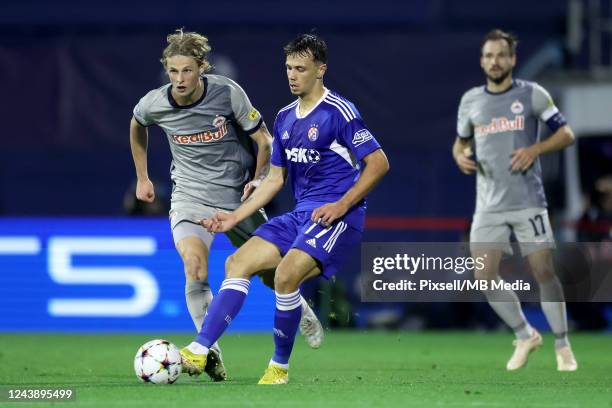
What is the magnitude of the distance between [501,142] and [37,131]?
861cm

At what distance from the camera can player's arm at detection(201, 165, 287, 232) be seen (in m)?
8.32

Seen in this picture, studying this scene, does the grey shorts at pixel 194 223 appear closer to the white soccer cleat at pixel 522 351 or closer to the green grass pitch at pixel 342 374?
the green grass pitch at pixel 342 374

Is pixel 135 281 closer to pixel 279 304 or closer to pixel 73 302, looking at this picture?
pixel 73 302

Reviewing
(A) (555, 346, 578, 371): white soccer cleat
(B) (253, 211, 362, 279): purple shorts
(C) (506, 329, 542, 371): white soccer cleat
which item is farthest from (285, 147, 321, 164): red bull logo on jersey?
(A) (555, 346, 578, 371): white soccer cleat

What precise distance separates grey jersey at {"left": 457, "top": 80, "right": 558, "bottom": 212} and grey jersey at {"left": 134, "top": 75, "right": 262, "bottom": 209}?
197 centimetres

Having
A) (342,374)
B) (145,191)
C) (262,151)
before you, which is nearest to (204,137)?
(262,151)

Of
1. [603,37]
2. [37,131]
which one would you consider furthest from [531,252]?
[603,37]

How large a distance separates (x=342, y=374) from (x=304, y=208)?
1.77 metres

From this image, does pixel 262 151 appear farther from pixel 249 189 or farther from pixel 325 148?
pixel 325 148

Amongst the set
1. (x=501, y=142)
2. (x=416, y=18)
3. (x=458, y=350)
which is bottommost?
(x=458, y=350)

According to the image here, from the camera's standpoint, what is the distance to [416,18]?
19.3 metres

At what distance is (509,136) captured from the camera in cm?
1030

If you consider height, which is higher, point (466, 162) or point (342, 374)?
point (466, 162)

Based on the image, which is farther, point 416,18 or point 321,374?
point 416,18
